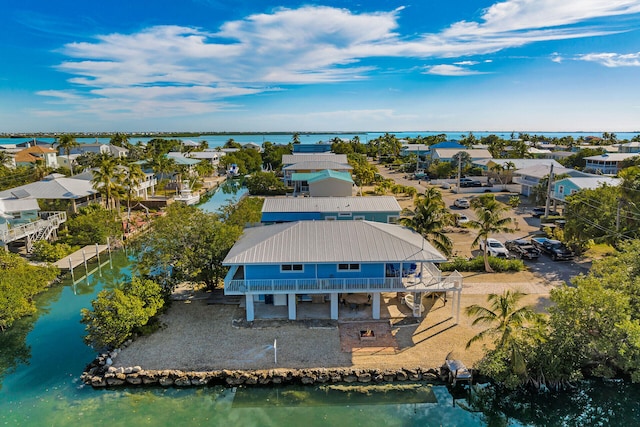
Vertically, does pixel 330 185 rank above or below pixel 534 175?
below

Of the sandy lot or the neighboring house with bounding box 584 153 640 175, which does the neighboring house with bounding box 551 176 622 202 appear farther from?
the neighboring house with bounding box 584 153 640 175

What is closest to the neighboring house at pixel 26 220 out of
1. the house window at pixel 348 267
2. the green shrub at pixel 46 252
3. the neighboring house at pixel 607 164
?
the green shrub at pixel 46 252

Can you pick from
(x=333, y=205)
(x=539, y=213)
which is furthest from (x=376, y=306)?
(x=539, y=213)

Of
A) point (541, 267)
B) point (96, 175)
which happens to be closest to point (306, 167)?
point (96, 175)

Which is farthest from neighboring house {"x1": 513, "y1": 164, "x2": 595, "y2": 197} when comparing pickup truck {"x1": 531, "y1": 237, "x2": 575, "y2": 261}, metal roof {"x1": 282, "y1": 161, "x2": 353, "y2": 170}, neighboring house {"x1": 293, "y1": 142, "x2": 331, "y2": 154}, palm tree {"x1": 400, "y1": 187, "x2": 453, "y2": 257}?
neighboring house {"x1": 293, "y1": 142, "x2": 331, "y2": 154}

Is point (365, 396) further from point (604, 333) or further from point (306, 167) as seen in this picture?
point (306, 167)

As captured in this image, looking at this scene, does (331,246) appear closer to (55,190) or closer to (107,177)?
(107,177)
